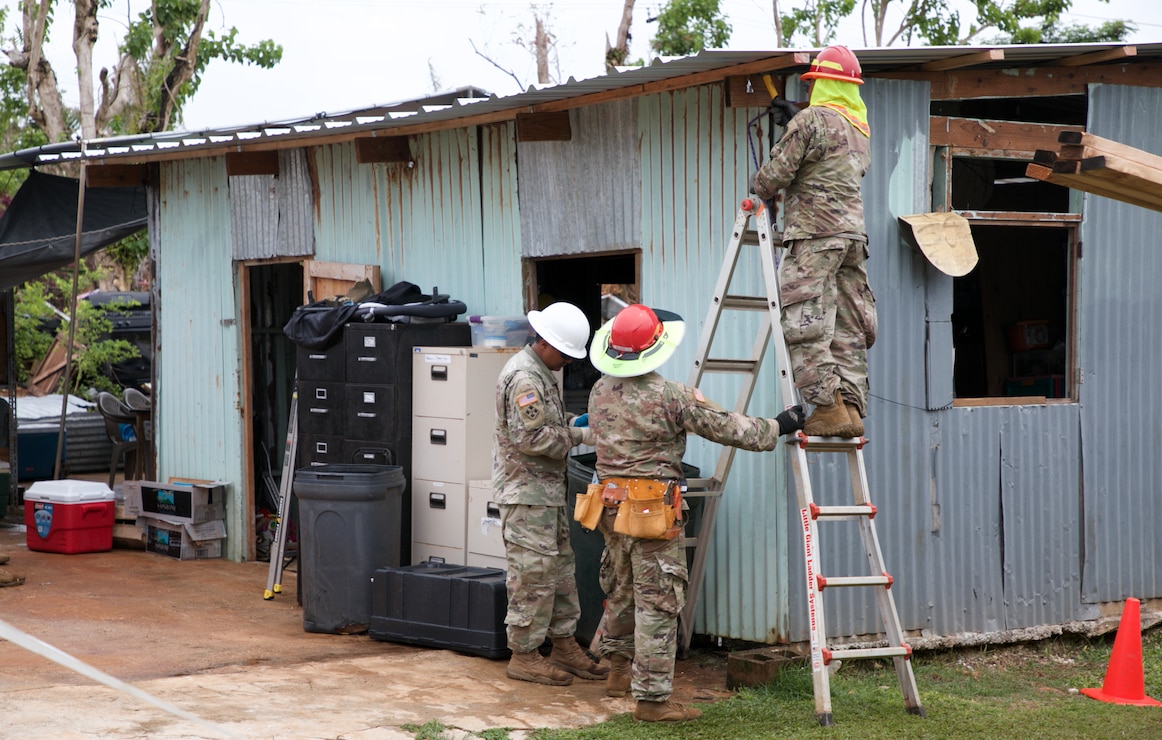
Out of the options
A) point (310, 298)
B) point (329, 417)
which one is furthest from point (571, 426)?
point (310, 298)

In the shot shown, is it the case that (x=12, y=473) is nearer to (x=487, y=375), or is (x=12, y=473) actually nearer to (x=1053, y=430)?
(x=487, y=375)

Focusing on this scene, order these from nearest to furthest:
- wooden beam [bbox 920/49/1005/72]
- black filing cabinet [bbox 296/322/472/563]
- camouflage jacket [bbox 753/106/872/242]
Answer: camouflage jacket [bbox 753/106/872/242], wooden beam [bbox 920/49/1005/72], black filing cabinet [bbox 296/322/472/563]

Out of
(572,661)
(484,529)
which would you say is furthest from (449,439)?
(572,661)

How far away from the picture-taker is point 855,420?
19.4ft

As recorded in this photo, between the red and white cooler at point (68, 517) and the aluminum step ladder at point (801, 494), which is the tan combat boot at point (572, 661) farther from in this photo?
the red and white cooler at point (68, 517)

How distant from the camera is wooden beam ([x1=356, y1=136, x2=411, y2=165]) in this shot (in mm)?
9086

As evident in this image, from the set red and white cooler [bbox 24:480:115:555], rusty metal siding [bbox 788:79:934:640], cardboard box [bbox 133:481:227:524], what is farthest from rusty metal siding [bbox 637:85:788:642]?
red and white cooler [bbox 24:480:115:555]

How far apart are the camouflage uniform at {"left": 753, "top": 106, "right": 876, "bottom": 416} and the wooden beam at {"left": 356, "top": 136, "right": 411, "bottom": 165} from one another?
3.92 meters

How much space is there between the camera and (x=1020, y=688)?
681 cm

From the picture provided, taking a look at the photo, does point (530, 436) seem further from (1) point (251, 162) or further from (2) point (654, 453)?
(1) point (251, 162)

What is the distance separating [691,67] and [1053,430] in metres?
3.19

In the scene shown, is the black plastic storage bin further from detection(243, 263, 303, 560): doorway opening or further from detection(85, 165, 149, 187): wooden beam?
detection(85, 165, 149, 187): wooden beam

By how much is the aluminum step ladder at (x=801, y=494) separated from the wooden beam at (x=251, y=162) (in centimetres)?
489

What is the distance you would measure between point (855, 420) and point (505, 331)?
2.96 meters
